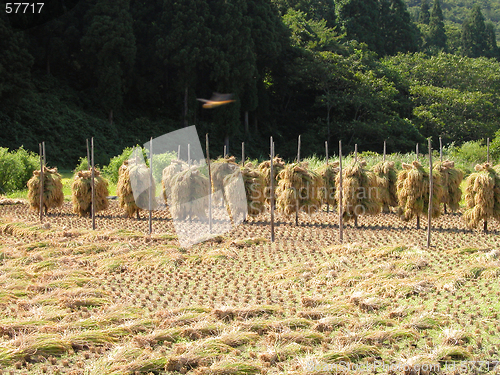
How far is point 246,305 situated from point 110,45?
24.3 meters

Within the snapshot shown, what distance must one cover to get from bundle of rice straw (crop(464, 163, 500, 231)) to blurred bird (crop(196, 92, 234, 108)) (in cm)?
1959

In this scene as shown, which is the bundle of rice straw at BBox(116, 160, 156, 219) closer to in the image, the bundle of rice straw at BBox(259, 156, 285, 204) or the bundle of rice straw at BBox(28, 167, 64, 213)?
the bundle of rice straw at BBox(28, 167, 64, 213)

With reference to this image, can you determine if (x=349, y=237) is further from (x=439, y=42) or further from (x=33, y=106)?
(x=439, y=42)

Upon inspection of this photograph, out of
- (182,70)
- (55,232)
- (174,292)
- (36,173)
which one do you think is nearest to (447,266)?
(174,292)

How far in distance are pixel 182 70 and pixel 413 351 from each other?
26.9 metres

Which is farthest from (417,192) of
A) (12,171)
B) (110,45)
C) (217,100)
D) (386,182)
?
(110,45)

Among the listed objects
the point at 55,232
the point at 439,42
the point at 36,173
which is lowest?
the point at 55,232

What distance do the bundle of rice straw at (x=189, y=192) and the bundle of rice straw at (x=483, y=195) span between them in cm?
674

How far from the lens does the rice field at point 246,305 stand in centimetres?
494

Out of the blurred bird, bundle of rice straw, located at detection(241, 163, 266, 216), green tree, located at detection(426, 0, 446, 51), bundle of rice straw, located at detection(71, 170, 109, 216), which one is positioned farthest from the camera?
green tree, located at detection(426, 0, 446, 51)

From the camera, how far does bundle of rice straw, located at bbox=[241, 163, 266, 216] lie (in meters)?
14.2

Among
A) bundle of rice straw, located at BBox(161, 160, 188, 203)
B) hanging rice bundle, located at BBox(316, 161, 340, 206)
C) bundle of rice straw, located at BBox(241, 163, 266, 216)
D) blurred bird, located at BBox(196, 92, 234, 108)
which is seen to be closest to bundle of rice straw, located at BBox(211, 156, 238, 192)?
bundle of rice straw, located at BBox(241, 163, 266, 216)

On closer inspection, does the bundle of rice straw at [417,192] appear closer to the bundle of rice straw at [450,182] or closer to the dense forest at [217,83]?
the bundle of rice straw at [450,182]

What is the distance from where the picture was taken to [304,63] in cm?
3397
